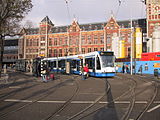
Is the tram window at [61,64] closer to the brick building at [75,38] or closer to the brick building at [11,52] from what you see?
the brick building at [75,38]

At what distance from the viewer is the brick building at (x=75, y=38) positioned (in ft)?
233

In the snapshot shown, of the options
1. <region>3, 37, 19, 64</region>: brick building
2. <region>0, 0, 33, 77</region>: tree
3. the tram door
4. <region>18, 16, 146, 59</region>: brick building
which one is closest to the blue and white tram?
the tram door

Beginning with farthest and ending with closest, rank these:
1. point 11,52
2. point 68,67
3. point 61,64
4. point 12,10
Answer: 1. point 11,52
2. point 61,64
3. point 68,67
4. point 12,10

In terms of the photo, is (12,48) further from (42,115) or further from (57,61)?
(42,115)

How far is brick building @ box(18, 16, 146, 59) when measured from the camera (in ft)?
233

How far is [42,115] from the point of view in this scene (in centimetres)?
650

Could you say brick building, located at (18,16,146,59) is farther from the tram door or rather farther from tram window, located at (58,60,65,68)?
the tram door

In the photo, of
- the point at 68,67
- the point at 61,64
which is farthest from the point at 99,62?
the point at 61,64

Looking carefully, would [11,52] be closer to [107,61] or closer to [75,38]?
[75,38]

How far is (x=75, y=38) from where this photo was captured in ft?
252

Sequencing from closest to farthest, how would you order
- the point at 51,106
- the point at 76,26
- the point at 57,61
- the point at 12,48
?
the point at 51,106 < the point at 57,61 < the point at 76,26 < the point at 12,48

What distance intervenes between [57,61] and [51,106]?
1049 inches

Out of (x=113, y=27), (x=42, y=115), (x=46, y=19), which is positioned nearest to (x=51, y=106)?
(x=42, y=115)

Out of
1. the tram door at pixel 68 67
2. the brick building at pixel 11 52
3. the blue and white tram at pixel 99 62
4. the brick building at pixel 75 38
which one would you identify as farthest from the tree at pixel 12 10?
the brick building at pixel 11 52
